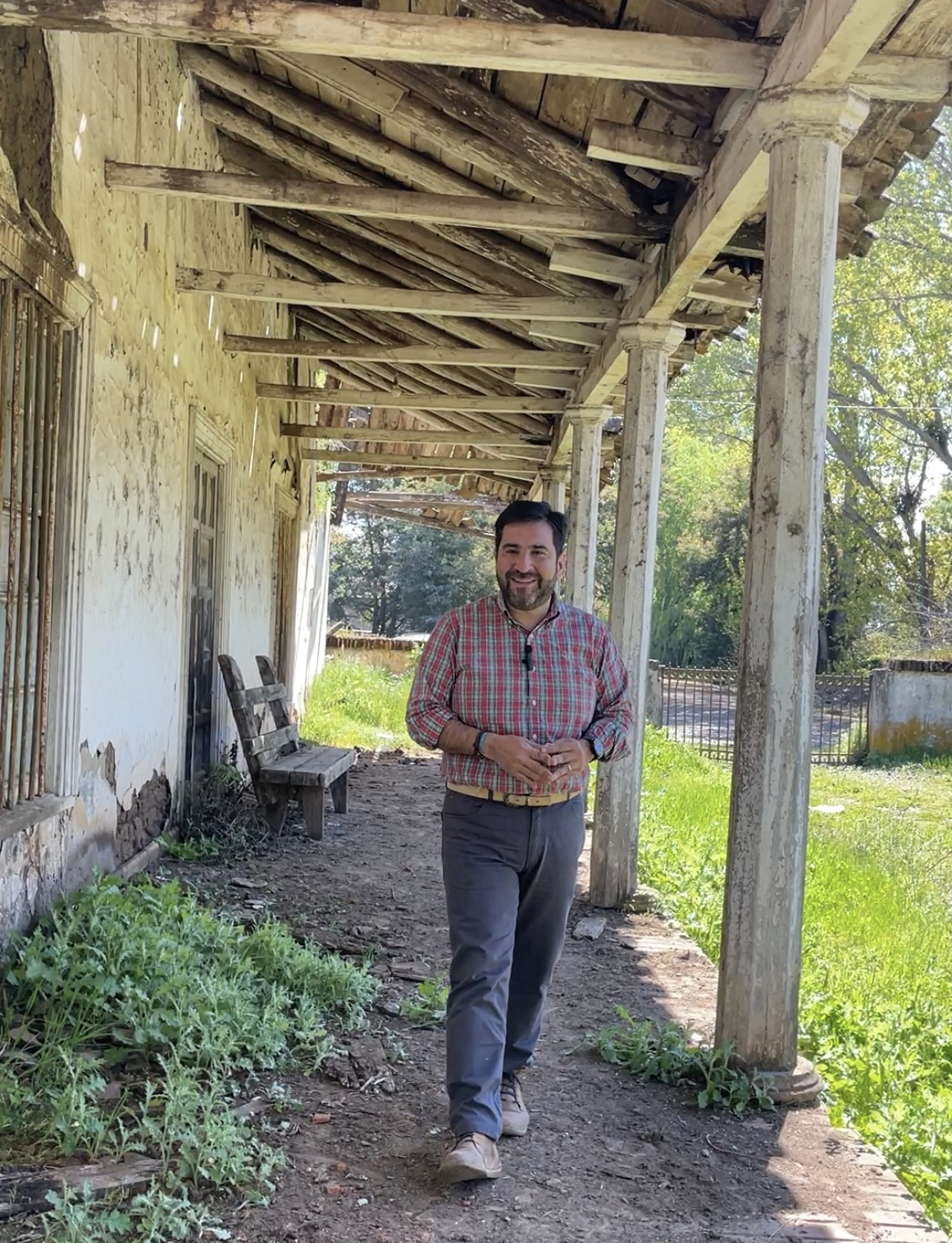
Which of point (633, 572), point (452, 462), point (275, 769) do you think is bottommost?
point (275, 769)

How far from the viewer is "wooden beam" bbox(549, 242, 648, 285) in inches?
216

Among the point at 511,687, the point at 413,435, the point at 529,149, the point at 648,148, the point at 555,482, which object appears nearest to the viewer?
the point at 511,687

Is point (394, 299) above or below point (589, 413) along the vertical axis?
above

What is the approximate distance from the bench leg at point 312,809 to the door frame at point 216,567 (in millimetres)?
769

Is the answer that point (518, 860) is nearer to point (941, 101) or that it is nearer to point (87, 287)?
point (941, 101)

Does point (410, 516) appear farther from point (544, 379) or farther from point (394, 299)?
point (394, 299)

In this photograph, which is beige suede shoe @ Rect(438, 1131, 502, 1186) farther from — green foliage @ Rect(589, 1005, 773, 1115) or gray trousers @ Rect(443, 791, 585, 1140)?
green foliage @ Rect(589, 1005, 773, 1115)

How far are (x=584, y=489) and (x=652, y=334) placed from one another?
2.58 m

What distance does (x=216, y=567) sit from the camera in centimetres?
789

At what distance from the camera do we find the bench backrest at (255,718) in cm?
709

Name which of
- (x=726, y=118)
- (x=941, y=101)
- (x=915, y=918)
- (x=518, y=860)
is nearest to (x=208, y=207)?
(x=726, y=118)

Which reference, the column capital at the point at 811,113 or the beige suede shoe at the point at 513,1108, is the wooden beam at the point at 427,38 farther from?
the beige suede shoe at the point at 513,1108

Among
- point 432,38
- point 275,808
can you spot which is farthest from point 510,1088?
point 275,808

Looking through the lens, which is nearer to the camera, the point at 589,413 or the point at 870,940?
the point at 870,940
